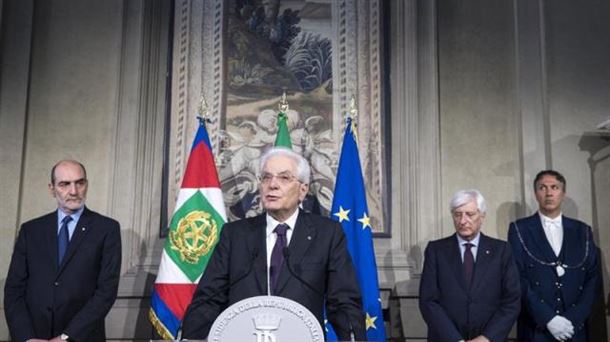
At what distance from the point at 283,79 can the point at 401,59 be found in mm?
853

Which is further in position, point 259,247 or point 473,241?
point 473,241

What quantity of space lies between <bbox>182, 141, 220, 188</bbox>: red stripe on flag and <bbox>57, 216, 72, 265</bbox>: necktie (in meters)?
0.92

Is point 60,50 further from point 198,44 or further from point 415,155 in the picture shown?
point 415,155

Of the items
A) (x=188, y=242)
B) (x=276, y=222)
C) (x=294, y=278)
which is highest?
(x=276, y=222)

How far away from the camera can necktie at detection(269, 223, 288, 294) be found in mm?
2742

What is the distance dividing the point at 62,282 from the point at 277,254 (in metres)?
1.37

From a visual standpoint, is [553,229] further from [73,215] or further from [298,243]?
[73,215]

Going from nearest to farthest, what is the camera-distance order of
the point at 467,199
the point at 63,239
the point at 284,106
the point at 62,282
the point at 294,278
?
the point at 294,278 < the point at 62,282 < the point at 63,239 < the point at 467,199 < the point at 284,106

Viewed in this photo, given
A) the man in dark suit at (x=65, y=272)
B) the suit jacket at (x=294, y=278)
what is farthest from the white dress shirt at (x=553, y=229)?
the man in dark suit at (x=65, y=272)

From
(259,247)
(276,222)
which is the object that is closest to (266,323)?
(259,247)

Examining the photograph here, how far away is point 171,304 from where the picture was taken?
4234 millimetres

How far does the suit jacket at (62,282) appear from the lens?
11.6ft

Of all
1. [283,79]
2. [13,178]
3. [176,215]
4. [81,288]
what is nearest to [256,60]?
[283,79]

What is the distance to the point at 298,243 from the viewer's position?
9.28 feet
